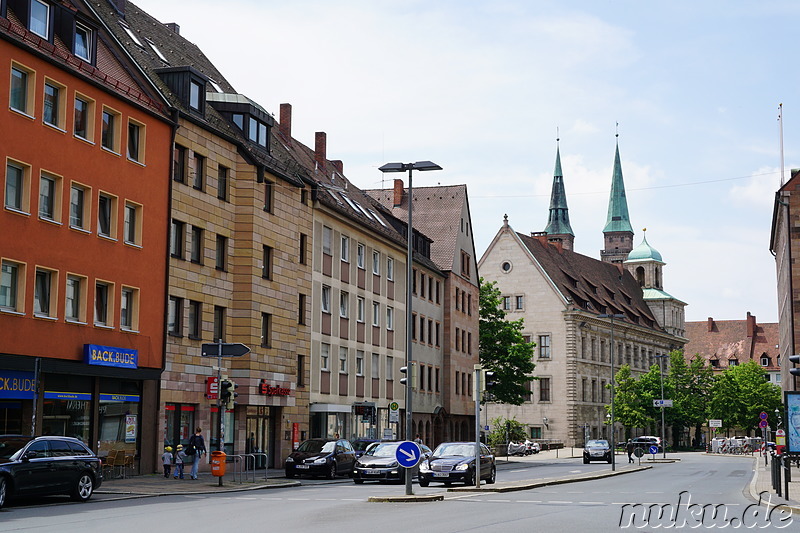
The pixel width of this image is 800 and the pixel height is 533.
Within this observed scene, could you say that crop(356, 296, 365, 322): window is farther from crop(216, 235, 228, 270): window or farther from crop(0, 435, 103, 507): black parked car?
crop(0, 435, 103, 507): black parked car

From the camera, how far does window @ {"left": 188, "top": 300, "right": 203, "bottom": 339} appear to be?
40.8 m

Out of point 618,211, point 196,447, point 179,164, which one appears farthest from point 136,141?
point 618,211

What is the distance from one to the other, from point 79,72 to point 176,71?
7.99 m

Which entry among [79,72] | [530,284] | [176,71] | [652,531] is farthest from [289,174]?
[530,284]

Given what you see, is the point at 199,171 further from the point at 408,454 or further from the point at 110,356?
the point at 408,454

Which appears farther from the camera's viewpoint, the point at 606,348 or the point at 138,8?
the point at 606,348

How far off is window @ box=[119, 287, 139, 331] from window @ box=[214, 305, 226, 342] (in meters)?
5.99

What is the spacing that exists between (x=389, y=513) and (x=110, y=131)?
19.0m

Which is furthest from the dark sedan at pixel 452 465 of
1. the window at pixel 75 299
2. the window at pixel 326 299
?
the window at pixel 326 299

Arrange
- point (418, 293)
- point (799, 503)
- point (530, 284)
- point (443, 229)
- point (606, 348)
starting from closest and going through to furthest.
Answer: point (799, 503), point (418, 293), point (443, 229), point (530, 284), point (606, 348)

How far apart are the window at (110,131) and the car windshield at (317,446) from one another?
1314 cm

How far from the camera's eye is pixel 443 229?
7519cm

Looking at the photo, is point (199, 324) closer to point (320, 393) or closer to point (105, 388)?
point (105, 388)

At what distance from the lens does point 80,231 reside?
1324 inches
